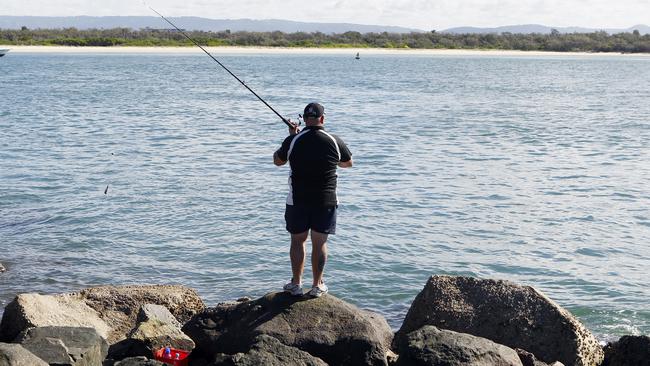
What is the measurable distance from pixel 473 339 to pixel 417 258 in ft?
18.7

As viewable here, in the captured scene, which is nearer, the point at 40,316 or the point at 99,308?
the point at 40,316

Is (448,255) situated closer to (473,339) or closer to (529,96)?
(473,339)

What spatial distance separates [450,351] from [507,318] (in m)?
1.21

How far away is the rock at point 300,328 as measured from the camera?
6379 millimetres

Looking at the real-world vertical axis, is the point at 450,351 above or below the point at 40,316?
above

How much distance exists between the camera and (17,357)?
18.1ft

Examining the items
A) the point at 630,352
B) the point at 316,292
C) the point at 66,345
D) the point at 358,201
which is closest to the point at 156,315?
the point at 66,345

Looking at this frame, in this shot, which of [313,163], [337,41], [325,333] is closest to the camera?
[325,333]

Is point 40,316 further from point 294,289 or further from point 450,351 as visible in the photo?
point 450,351

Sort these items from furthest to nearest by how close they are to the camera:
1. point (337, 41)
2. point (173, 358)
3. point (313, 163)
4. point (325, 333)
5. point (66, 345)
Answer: point (337, 41), point (313, 163), point (173, 358), point (325, 333), point (66, 345)

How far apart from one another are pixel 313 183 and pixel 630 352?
2.55m

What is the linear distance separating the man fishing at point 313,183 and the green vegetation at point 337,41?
85.8 m

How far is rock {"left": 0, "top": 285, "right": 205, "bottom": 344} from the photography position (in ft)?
23.7

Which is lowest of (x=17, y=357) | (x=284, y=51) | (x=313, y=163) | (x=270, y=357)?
(x=284, y=51)
